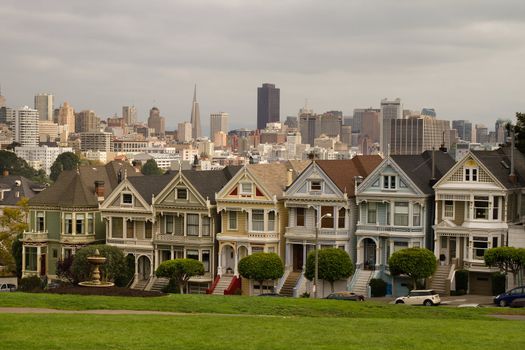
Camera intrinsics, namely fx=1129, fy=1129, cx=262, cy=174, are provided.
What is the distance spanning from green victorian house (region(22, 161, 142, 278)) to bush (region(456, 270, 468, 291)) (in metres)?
23.1

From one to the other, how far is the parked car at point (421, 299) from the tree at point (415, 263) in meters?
3.33

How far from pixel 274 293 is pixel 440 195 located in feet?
34.7

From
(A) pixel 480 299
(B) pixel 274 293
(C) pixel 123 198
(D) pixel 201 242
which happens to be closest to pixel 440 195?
(A) pixel 480 299

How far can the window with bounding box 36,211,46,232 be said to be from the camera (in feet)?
239

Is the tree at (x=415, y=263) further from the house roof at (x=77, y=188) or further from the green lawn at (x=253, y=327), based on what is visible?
the house roof at (x=77, y=188)

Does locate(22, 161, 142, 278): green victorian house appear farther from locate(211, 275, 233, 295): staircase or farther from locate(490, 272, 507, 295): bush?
locate(490, 272, 507, 295): bush

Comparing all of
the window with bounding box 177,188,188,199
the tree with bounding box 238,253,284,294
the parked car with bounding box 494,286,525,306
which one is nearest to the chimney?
the window with bounding box 177,188,188,199

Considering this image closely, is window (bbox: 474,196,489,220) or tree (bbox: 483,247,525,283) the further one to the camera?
window (bbox: 474,196,489,220)

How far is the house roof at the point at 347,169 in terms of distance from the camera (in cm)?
6378

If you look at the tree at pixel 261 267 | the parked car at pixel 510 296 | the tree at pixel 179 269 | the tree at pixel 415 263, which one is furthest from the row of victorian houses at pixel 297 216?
the parked car at pixel 510 296

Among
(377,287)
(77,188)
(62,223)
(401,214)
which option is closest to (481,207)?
(401,214)

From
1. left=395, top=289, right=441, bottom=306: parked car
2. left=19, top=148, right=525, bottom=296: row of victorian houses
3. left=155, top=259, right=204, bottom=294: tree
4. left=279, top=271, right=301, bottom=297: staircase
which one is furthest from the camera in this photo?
left=155, top=259, right=204, bottom=294: tree

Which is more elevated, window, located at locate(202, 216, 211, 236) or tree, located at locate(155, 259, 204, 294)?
window, located at locate(202, 216, 211, 236)

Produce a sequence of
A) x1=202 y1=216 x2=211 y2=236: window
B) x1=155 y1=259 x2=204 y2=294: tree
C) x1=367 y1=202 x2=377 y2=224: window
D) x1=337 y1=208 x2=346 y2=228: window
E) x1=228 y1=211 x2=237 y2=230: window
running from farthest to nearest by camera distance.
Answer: x1=202 y1=216 x2=211 y2=236: window < x1=228 y1=211 x2=237 y2=230: window < x1=155 y1=259 x2=204 y2=294: tree < x1=337 y1=208 x2=346 y2=228: window < x1=367 y1=202 x2=377 y2=224: window
